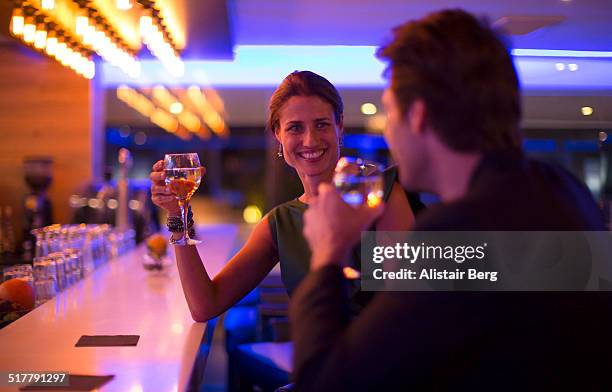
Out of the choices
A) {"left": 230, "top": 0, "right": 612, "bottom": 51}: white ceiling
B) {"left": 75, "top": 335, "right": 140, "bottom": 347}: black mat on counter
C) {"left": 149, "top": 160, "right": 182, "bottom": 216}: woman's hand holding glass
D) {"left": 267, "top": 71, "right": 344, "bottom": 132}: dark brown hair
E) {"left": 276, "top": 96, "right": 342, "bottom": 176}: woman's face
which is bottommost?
{"left": 75, "top": 335, "right": 140, "bottom": 347}: black mat on counter

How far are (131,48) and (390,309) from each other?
451 centimetres

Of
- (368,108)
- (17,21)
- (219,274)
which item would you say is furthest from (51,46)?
(368,108)

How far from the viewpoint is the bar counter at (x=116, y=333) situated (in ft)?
4.57

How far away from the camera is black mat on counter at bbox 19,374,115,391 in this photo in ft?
4.16

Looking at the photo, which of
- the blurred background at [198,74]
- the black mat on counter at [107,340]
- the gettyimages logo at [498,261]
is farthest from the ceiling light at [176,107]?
the gettyimages logo at [498,261]

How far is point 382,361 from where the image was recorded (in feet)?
2.68

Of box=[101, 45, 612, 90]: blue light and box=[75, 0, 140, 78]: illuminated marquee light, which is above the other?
box=[101, 45, 612, 90]: blue light

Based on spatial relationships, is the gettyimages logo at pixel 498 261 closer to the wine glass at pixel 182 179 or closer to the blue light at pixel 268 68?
the wine glass at pixel 182 179

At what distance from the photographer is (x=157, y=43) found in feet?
13.6

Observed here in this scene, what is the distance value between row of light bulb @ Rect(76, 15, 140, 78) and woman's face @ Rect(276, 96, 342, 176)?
2.16 meters

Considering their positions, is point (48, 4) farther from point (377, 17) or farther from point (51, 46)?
point (377, 17)

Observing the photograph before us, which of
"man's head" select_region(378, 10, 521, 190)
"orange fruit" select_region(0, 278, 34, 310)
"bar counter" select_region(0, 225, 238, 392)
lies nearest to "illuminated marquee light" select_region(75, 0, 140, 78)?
"bar counter" select_region(0, 225, 238, 392)

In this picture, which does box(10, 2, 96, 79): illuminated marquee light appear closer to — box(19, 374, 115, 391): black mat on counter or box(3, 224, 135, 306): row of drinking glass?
box(3, 224, 135, 306): row of drinking glass

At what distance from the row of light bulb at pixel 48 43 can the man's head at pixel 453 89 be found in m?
3.02
